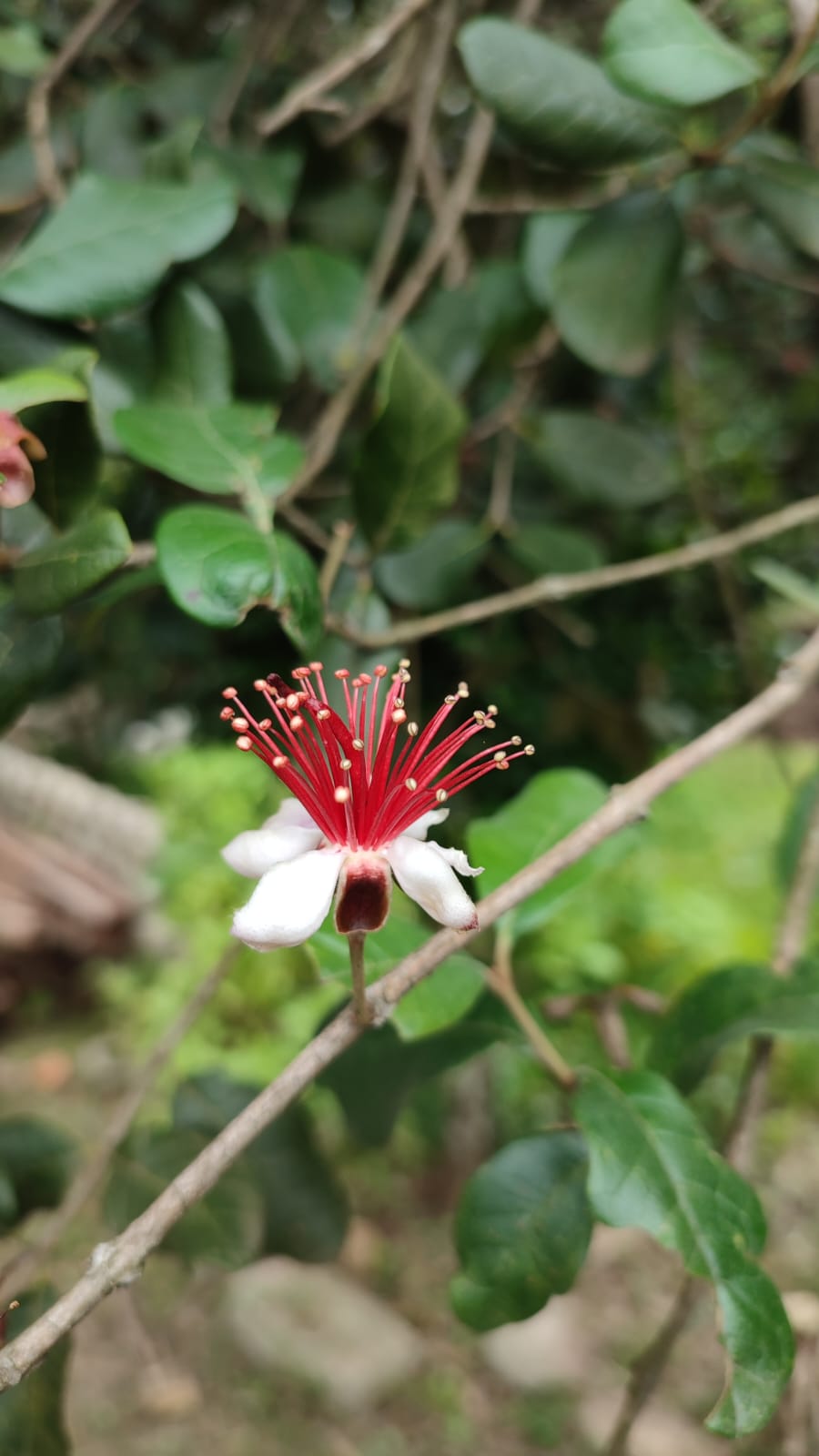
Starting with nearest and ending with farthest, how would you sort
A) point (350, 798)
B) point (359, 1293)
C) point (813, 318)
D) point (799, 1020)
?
point (350, 798)
point (799, 1020)
point (813, 318)
point (359, 1293)

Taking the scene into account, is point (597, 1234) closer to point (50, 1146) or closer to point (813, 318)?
point (50, 1146)

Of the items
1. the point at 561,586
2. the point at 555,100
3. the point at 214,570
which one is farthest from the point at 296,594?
the point at 555,100

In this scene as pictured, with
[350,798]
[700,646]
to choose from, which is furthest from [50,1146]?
[700,646]

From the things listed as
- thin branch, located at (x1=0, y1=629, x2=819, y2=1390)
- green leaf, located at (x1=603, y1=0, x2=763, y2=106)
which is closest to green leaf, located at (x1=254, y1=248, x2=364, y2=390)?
green leaf, located at (x1=603, y1=0, x2=763, y2=106)

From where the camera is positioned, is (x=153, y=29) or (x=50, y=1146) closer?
(x=50, y=1146)

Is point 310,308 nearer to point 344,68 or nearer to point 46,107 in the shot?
point 344,68

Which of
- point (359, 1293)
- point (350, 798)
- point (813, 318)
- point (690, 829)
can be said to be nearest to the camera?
point (350, 798)
